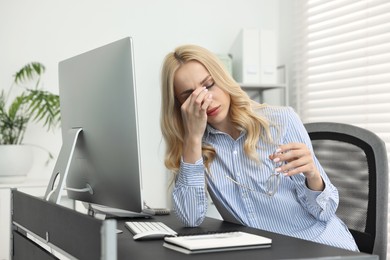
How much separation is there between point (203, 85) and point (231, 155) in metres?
0.24

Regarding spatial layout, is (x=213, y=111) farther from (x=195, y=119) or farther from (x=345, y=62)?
(x=345, y=62)

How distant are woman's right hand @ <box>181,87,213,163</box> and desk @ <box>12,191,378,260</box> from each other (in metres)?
0.22

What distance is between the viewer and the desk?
0.97 meters

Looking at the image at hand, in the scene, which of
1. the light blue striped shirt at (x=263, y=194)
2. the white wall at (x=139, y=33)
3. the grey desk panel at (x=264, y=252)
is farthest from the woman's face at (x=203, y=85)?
the white wall at (x=139, y=33)

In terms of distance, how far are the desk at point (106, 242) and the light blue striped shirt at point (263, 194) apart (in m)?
0.16

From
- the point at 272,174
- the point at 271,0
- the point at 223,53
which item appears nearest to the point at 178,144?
the point at 272,174

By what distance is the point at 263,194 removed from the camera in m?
1.71

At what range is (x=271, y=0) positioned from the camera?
13.0ft

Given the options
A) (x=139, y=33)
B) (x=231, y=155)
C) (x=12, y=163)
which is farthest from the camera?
(x=139, y=33)

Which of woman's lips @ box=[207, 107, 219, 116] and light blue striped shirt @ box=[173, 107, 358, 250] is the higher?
woman's lips @ box=[207, 107, 219, 116]

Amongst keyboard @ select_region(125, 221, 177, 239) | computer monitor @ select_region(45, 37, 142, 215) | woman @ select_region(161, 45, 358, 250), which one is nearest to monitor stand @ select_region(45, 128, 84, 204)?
computer monitor @ select_region(45, 37, 142, 215)

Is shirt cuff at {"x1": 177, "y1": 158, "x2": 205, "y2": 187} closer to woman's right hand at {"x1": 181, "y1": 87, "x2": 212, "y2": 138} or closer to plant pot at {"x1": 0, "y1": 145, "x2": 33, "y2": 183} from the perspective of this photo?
woman's right hand at {"x1": 181, "y1": 87, "x2": 212, "y2": 138}

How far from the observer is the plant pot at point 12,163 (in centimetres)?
301

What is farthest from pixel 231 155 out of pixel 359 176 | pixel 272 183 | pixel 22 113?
pixel 22 113
